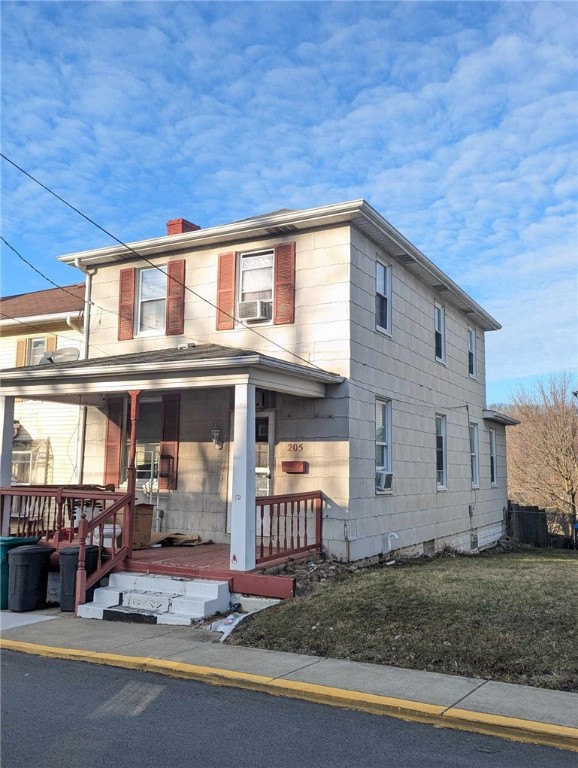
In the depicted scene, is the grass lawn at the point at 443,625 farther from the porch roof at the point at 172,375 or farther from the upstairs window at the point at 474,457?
the upstairs window at the point at 474,457

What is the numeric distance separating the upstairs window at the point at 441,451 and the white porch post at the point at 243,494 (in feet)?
24.4

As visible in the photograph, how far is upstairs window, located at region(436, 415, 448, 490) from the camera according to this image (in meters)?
16.1

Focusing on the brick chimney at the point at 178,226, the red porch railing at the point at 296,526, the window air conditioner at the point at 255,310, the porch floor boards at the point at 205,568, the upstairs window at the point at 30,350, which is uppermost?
the brick chimney at the point at 178,226

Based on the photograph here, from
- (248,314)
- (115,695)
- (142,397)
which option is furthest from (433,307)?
(115,695)

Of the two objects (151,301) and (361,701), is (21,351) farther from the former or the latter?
(361,701)

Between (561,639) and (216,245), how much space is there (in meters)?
9.06

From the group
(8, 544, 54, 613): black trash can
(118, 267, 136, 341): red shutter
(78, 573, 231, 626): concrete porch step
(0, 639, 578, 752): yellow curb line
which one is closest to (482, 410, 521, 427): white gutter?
(118, 267, 136, 341): red shutter

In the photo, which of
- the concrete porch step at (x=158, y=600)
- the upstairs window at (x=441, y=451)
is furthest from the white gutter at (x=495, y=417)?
the concrete porch step at (x=158, y=600)

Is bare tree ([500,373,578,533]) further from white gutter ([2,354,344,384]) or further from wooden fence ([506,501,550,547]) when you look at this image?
white gutter ([2,354,344,384])

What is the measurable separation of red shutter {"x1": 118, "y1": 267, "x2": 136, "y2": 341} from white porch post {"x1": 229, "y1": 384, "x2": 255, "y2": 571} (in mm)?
5191

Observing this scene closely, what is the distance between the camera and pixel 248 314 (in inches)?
493

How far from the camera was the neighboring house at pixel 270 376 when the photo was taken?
36.3ft

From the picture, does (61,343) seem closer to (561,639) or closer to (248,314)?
(248,314)

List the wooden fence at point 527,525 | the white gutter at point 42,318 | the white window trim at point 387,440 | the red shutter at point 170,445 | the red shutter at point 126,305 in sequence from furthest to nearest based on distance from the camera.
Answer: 1. the wooden fence at point 527,525
2. the white gutter at point 42,318
3. the red shutter at point 126,305
4. the red shutter at point 170,445
5. the white window trim at point 387,440
